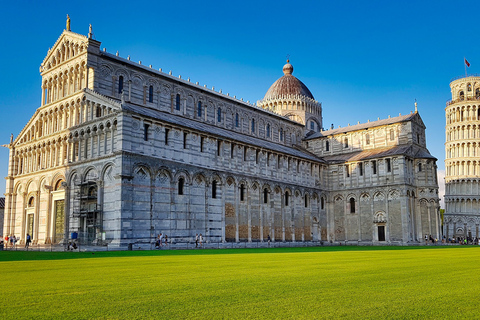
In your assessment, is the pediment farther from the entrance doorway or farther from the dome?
the entrance doorway

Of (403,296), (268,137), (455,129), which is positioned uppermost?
(455,129)

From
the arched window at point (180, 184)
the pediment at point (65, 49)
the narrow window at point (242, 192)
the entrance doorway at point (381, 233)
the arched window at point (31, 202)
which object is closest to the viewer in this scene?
the arched window at point (180, 184)

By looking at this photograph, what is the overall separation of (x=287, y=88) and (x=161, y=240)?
41.3m

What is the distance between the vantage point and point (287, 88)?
7081 cm

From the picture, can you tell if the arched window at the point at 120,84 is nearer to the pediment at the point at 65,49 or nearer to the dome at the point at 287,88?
the pediment at the point at 65,49

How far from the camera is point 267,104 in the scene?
70812mm

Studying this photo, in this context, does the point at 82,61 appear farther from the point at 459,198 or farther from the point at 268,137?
the point at 459,198

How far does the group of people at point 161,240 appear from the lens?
35.2 meters

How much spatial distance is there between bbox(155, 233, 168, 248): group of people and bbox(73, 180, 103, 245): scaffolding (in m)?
4.66

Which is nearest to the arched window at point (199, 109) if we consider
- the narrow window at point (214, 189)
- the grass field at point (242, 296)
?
the narrow window at point (214, 189)

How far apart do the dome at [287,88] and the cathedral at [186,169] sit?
800 cm

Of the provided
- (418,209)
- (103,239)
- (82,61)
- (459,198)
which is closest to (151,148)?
(103,239)

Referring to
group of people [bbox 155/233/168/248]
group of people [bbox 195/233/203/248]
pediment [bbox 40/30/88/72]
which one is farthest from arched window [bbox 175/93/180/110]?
group of people [bbox 155/233/168/248]

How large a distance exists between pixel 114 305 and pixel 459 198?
273 ft
